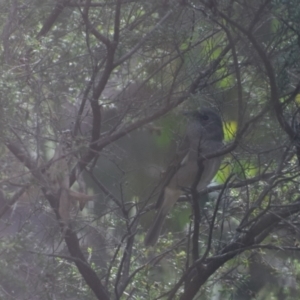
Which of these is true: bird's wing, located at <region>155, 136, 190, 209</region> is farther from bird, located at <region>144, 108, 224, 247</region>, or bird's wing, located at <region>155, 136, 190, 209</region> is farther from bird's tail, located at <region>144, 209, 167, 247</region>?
bird's tail, located at <region>144, 209, 167, 247</region>

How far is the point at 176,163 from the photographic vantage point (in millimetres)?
5551

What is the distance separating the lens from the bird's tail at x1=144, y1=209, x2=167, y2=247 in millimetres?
5684

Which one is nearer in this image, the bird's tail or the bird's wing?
the bird's wing

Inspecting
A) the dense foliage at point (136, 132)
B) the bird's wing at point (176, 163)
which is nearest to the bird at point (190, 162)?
the bird's wing at point (176, 163)

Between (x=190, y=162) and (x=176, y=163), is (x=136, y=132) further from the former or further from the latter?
(x=176, y=163)

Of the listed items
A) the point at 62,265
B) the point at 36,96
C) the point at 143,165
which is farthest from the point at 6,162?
the point at 143,165

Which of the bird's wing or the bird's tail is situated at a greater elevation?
the bird's wing

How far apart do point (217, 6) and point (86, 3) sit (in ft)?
3.14

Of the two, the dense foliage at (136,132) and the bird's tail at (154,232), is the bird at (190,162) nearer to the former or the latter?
the bird's tail at (154,232)

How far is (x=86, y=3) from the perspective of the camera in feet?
16.1

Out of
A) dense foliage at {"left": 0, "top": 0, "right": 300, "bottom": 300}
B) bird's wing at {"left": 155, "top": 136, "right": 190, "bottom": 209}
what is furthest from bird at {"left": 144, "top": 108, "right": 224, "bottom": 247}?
dense foliage at {"left": 0, "top": 0, "right": 300, "bottom": 300}

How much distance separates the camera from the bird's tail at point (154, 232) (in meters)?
5.68

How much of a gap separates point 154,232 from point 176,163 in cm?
58

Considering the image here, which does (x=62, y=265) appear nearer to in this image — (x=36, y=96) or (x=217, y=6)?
(x=36, y=96)
